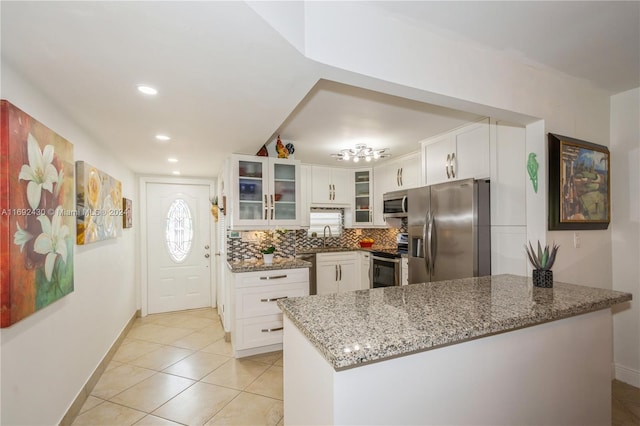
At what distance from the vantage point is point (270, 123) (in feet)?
7.45

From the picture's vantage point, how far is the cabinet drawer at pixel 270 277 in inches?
118

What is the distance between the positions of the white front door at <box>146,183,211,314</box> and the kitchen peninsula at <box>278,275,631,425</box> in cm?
376

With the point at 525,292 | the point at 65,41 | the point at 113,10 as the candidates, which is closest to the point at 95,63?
the point at 65,41

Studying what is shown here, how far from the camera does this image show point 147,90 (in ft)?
5.33

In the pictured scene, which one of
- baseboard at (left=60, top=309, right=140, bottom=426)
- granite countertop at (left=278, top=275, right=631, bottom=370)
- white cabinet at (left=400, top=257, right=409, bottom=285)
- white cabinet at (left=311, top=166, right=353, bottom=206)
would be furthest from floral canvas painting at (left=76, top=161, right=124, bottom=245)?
white cabinet at (left=400, top=257, right=409, bottom=285)

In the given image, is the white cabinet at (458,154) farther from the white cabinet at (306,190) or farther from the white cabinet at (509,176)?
the white cabinet at (306,190)

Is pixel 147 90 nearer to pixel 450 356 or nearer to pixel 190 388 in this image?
pixel 450 356

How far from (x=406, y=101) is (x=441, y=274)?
5.52 feet

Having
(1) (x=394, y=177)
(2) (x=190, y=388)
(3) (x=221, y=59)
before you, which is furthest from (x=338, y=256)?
(3) (x=221, y=59)

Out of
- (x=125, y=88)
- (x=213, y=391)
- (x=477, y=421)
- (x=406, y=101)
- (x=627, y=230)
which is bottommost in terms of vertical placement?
(x=213, y=391)

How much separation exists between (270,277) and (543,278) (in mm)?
2351

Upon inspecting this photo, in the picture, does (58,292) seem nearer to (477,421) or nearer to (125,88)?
(125,88)

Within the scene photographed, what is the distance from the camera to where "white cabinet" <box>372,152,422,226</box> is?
4.04 metres

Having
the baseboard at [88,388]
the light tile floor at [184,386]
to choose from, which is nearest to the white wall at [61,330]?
the baseboard at [88,388]
